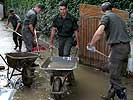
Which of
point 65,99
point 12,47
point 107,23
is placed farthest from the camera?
point 12,47

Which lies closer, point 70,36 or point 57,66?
point 57,66

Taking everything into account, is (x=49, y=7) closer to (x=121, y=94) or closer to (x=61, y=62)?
(x=61, y=62)

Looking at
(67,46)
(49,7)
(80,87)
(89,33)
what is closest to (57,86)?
(80,87)

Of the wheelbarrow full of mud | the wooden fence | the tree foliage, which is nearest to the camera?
the wheelbarrow full of mud

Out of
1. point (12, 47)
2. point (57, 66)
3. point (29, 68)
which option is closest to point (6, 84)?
point (29, 68)

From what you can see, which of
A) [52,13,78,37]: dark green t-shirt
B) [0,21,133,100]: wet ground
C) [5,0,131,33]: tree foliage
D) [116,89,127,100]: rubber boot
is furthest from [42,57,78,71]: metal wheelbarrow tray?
[5,0,131,33]: tree foliage

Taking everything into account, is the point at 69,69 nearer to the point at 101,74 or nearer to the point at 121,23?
the point at 121,23

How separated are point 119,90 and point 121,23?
143 cm

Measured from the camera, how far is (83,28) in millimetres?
11898

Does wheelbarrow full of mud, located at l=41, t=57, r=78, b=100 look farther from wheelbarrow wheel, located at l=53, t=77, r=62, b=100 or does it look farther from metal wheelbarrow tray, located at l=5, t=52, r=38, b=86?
metal wheelbarrow tray, located at l=5, t=52, r=38, b=86

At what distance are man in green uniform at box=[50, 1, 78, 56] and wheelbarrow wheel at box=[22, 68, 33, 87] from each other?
0.89 metres

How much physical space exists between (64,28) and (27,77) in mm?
1630

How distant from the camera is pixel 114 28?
7.78 m

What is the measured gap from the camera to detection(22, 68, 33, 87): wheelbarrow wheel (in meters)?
9.52
